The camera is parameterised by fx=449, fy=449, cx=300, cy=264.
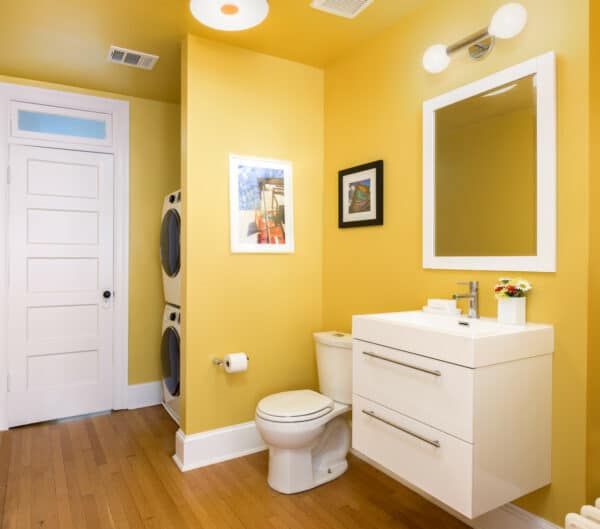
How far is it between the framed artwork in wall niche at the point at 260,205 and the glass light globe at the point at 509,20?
1.46 metres

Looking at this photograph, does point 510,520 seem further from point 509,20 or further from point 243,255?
point 509,20

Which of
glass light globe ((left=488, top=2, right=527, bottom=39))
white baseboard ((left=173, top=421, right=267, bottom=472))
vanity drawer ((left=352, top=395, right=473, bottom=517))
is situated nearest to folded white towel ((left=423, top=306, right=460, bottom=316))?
vanity drawer ((left=352, top=395, right=473, bottom=517))

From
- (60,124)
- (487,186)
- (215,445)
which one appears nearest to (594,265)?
(487,186)

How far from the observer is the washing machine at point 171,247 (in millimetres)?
3154

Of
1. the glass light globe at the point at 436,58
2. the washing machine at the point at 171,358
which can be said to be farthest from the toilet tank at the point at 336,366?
the glass light globe at the point at 436,58

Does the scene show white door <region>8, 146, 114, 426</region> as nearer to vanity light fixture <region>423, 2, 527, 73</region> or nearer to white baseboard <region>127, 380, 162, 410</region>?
white baseboard <region>127, 380, 162, 410</region>

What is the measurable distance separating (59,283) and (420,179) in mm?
2666

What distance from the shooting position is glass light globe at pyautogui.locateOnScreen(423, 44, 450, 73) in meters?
2.09

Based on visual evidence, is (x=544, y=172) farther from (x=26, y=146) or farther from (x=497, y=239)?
(x=26, y=146)

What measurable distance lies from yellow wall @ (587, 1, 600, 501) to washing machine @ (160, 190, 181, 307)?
2.42 metres

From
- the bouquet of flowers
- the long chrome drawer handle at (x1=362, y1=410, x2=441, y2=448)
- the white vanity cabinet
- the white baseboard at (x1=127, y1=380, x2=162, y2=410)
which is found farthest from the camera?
the white baseboard at (x1=127, y1=380, x2=162, y2=410)

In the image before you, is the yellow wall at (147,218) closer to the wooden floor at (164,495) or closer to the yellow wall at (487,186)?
the wooden floor at (164,495)

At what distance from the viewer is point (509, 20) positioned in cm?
175

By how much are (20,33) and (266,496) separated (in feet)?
9.44
